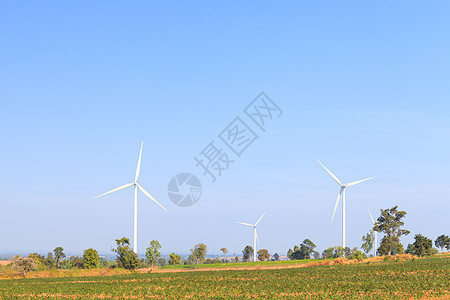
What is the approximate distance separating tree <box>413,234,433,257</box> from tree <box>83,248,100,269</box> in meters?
87.0

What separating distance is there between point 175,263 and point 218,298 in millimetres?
99486

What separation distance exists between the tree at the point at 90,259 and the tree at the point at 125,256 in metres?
8.42

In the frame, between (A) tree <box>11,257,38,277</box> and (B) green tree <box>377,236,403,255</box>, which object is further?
(B) green tree <box>377,236,403,255</box>

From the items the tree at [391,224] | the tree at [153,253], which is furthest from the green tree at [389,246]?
the tree at [153,253]

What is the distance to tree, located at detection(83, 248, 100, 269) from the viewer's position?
365 feet

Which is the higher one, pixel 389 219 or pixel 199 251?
pixel 389 219

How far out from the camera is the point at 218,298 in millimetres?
47688

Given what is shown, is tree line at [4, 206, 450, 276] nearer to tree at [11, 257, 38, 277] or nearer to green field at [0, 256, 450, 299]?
tree at [11, 257, 38, 277]

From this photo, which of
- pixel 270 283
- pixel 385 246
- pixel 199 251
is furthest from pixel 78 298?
pixel 385 246

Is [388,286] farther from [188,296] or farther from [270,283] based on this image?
[188,296]

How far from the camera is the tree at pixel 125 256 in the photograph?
105 meters

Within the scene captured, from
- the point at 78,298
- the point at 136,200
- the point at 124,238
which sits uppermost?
the point at 136,200

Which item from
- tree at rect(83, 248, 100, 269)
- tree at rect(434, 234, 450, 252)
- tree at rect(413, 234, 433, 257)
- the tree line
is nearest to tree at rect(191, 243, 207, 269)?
the tree line

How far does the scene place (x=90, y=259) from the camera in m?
112
